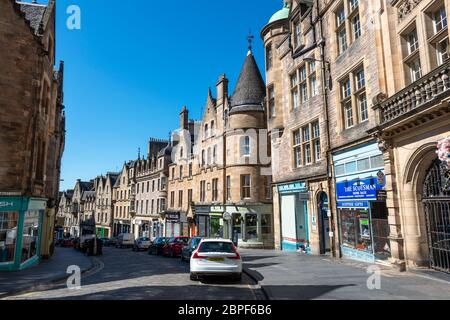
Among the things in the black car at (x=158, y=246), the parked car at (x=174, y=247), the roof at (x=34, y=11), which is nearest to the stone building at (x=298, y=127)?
the parked car at (x=174, y=247)

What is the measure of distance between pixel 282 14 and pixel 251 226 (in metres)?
16.7

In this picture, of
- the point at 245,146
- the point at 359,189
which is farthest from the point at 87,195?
the point at 359,189

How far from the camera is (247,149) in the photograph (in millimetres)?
28828

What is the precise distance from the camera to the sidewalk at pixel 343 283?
8.35 m

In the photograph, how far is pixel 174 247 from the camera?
2202cm

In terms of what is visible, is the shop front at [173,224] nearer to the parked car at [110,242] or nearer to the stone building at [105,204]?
the parked car at [110,242]

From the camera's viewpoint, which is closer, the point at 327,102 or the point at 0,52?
the point at 0,52

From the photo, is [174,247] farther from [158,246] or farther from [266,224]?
[266,224]

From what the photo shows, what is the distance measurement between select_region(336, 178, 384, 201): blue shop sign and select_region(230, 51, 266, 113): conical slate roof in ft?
46.4

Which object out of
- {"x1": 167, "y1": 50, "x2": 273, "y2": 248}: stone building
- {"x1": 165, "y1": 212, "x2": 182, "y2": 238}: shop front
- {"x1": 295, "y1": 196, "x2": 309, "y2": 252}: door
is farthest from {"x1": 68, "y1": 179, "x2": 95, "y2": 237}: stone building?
{"x1": 295, "y1": 196, "x2": 309, "y2": 252}: door

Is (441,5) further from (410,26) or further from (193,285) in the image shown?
(193,285)

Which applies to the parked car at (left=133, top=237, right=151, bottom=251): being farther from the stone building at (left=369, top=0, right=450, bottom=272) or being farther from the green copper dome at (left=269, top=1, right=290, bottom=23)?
the stone building at (left=369, top=0, right=450, bottom=272)
